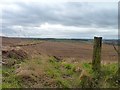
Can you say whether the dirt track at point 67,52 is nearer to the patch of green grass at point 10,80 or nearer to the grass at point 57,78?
the grass at point 57,78

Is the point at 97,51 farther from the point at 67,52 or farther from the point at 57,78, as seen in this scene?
the point at 67,52

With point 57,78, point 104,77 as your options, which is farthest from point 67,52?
point 57,78

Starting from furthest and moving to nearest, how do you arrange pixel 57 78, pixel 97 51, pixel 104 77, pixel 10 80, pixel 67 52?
pixel 67 52
pixel 97 51
pixel 104 77
pixel 57 78
pixel 10 80

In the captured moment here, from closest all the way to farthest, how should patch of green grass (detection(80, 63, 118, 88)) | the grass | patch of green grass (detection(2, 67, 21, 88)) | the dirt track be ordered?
patch of green grass (detection(2, 67, 21, 88)) < the grass < patch of green grass (detection(80, 63, 118, 88)) < the dirt track

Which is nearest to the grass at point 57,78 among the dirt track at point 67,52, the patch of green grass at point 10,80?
the patch of green grass at point 10,80

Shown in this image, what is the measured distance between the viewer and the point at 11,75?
42.9ft

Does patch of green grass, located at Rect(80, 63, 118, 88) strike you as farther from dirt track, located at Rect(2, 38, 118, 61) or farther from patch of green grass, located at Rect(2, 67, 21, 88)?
dirt track, located at Rect(2, 38, 118, 61)

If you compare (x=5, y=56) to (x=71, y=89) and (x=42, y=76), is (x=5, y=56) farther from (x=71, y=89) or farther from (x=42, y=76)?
(x=71, y=89)

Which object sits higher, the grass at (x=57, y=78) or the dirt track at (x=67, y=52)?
the dirt track at (x=67, y=52)

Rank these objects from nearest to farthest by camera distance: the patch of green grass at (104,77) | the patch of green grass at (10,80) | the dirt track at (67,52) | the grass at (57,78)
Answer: the patch of green grass at (10,80)
the grass at (57,78)
the patch of green grass at (104,77)
the dirt track at (67,52)

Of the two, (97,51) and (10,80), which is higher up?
(97,51)

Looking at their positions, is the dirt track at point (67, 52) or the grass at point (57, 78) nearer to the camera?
the grass at point (57, 78)

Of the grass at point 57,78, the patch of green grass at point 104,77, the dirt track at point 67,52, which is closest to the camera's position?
the grass at point 57,78

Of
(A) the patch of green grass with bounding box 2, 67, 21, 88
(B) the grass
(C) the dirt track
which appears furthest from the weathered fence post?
(C) the dirt track
